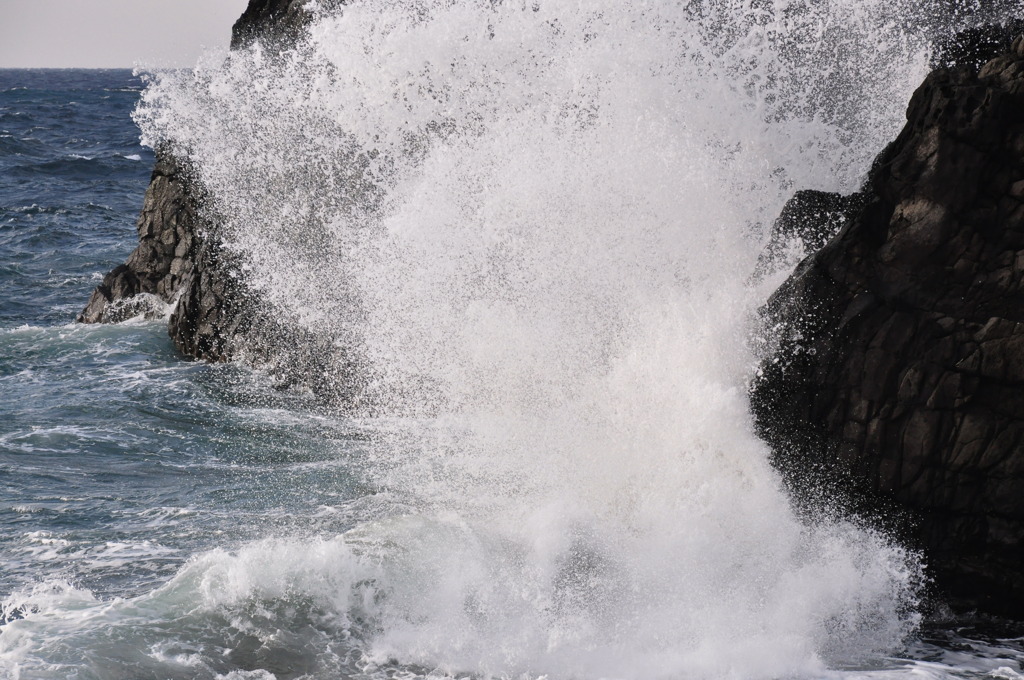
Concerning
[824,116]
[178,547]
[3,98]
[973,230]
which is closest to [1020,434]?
[973,230]

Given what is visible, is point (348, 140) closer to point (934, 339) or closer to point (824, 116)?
point (824, 116)

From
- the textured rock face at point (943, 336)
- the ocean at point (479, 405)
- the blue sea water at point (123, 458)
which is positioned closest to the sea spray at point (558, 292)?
the ocean at point (479, 405)

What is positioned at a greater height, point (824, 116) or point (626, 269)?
point (824, 116)

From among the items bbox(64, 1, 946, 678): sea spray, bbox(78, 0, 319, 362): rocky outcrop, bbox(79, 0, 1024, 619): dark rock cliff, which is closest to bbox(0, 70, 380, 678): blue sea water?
bbox(78, 0, 319, 362): rocky outcrop

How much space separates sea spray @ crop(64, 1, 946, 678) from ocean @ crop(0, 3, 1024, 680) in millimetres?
28

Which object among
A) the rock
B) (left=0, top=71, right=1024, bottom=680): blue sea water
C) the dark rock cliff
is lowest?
(left=0, top=71, right=1024, bottom=680): blue sea water

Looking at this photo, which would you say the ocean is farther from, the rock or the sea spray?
the rock

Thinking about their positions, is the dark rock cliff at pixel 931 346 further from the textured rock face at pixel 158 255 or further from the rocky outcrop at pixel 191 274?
the textured rock face at pixel 158 255

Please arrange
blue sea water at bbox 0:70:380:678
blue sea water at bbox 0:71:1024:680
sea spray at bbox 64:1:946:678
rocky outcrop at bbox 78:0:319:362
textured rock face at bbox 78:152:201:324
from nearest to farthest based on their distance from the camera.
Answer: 1. blue sea water at bbox 0:71:1024:680
2. sea spray at bbox 64:1:946:678
3. blue sea water at bbox 0:70:380:678
4. rocky outcrop at bbox 78:0:319:362
5. textured rock face at bbox 78:152:201:324

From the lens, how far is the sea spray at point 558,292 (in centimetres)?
620

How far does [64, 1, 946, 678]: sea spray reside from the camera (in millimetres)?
6199

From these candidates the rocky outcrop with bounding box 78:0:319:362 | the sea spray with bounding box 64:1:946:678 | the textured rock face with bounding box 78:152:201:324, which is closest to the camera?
the sea spray with bounding box 64:1:946:678

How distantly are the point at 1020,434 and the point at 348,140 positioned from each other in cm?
763

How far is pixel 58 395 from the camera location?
406 inches
